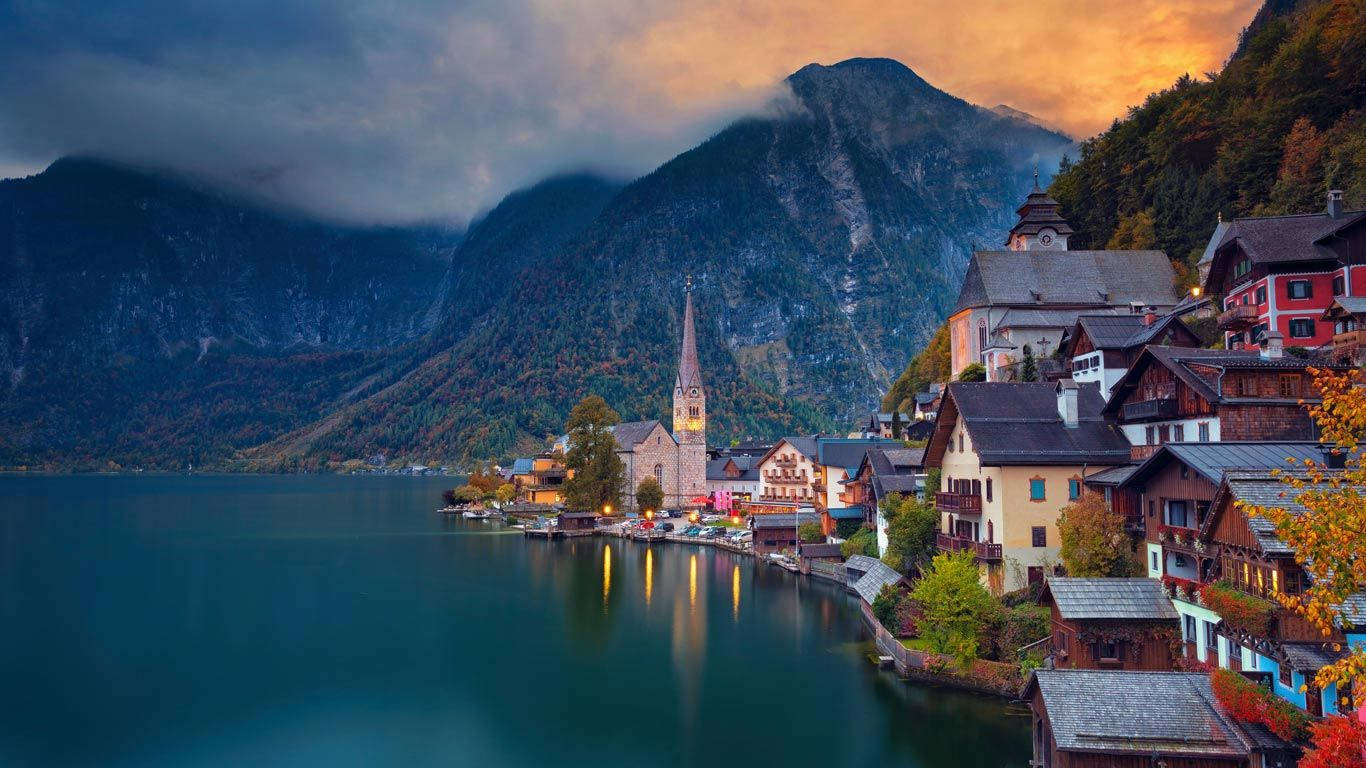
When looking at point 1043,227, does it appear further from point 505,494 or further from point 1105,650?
point 505,494

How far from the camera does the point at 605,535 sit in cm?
10050

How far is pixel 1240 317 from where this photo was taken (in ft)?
140

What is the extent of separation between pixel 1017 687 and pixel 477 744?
19261 mm

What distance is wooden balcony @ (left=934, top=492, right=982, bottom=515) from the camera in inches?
1549

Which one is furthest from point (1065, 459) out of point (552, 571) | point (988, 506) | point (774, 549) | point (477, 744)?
Result: point (552, 571)

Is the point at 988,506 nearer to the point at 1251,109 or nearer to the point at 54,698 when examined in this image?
the point at 54,698

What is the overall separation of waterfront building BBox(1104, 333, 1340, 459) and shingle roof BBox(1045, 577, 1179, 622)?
20.4ft

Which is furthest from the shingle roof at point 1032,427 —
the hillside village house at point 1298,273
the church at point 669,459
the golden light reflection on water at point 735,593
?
the church at point 669,459

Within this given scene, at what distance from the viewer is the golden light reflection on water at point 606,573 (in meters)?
61.0

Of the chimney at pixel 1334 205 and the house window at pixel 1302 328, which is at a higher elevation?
the chimney at pixel 1334 205

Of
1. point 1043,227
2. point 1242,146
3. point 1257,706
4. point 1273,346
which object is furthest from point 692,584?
point 1242,146

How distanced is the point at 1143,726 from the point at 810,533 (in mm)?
50216

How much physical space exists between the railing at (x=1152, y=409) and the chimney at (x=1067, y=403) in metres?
1.93

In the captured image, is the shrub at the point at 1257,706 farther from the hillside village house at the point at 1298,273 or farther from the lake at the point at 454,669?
the hillside village house at the point at 1298,273
